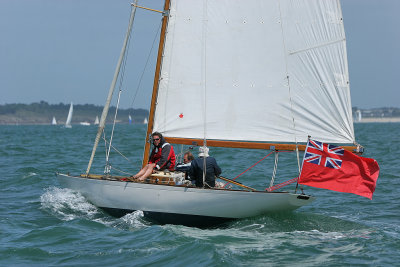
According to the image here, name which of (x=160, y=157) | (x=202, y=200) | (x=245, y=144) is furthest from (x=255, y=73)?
Answer: (x=202, y=200)

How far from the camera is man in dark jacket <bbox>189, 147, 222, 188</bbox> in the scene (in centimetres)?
1179

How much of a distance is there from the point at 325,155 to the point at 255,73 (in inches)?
97.8

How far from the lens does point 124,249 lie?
32.8 ft

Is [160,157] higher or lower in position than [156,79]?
lower

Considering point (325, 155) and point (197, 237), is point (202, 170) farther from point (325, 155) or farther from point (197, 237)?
point (325, 155)

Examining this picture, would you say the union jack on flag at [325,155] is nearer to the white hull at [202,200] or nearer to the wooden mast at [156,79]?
the white hull at [202,200]

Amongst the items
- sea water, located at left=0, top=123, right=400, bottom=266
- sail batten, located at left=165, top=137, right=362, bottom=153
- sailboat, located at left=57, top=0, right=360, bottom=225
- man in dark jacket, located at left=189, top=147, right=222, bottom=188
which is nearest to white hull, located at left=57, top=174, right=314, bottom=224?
sailboat, located at left=57, top=0, right=360, bottom=225

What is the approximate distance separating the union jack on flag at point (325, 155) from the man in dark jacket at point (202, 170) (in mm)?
1849

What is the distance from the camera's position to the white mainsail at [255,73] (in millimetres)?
12195

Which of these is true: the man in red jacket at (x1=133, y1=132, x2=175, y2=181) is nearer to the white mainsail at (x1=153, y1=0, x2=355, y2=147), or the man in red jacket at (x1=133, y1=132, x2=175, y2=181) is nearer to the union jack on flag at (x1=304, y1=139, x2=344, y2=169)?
the white mainsail at (x1=153, y1=0, x2=355, y2=147)

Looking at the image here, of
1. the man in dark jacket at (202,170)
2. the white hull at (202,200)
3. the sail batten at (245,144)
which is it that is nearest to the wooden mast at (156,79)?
the sail batten at (245,144)

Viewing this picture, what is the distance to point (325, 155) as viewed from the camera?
11.3 metres

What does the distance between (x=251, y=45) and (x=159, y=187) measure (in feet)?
11.8

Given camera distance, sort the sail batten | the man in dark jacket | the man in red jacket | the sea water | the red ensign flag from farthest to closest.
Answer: the man in red jacket, the sail batten, the man in dark jacket, the red ensign flag, the sea water
